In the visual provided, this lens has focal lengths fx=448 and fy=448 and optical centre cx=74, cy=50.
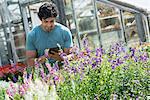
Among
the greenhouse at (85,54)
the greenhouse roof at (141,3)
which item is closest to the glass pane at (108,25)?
the greenhouse at (85,54)

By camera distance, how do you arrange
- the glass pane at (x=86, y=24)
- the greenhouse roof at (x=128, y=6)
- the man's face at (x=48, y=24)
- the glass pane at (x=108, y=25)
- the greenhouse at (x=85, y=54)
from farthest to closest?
1. the glass pane at (x=86, y=24)
2. the glass pane at (x=108, y=25)
3. the greenhouse roof at (x=128, y=6)
4. the man's face at (x=48, y=24)
5. the greenhouse at (x=85, y=54)

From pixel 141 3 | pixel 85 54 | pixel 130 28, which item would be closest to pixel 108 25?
pixel 130 28

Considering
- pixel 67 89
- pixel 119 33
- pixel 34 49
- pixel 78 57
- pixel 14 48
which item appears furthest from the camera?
pixel 14 48

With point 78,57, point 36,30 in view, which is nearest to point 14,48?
point 36,30

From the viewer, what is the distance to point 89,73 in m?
3.20

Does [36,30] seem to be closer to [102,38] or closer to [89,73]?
[89,73]

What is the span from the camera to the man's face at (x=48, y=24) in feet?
14.5

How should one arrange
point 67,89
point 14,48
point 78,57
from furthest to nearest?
point 14,48, point 78,57, point 67,89

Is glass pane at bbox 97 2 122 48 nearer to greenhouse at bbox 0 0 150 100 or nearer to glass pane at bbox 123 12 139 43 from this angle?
greenhouse at bbox 0 0 150 100

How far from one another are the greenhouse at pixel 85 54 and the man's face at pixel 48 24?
0.16 ft

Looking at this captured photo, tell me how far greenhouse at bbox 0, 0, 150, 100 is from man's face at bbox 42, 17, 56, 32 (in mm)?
48

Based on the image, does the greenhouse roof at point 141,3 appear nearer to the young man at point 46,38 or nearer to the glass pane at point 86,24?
the glass pane at point 86,24

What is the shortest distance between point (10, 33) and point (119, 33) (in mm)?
3056

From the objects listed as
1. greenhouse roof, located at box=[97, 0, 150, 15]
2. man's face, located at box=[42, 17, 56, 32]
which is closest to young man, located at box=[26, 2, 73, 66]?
man's face, located at box=[42, 17, 56, 32]
